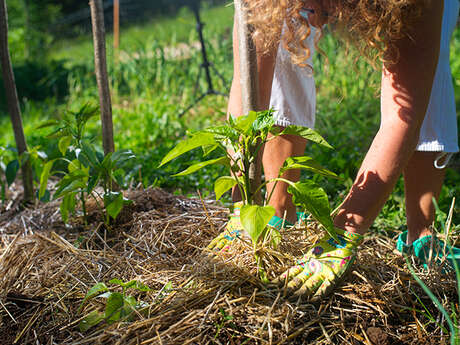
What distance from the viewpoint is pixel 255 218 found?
1.09m

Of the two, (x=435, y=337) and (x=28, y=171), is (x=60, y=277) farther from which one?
(x=435, y=337)

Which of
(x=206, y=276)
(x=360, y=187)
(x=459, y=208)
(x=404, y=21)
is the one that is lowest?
(x=459, y=208)

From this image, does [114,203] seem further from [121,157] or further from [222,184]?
[222,184]

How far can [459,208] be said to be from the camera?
198cm

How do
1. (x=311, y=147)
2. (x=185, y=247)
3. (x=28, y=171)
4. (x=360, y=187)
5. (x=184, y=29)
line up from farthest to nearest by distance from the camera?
(x=184, y=29), (x=311, y=147), (x=28, y=171), (x=185, y=247), (x=360, y=187)

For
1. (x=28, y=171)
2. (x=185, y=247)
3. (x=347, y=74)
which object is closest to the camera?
(x=185, y=247)

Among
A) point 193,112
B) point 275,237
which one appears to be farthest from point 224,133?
point 193,112

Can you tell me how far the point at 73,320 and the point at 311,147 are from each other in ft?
6.17

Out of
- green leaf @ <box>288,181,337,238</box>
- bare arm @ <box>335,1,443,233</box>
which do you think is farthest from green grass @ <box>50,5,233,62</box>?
green leaf @ <box>288,181,337,238</box>

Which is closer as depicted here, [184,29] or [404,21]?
[404,21]

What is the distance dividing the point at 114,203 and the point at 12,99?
32.9 inches

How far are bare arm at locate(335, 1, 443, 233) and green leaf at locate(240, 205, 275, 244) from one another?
1.14 ft

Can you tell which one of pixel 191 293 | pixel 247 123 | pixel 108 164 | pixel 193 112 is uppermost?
pixel 247 123

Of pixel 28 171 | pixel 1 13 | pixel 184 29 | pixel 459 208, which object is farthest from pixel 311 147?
pixel 184 29
